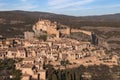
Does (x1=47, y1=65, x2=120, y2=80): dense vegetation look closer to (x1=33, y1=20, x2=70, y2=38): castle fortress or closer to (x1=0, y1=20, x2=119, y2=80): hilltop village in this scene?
(x1=0, y1=20, x2=119, y2=80): hilltop village

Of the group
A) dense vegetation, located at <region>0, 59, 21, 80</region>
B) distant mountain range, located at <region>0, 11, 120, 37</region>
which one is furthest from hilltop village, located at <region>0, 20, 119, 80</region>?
distant mountain range, located at <region>0, 11, 120, 37</region>

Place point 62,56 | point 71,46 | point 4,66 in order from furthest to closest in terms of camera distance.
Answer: point 71,46 < point 62,56 < point 4,66

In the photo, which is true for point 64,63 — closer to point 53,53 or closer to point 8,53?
point 53,53

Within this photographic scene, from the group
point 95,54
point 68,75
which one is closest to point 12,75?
point 68,75

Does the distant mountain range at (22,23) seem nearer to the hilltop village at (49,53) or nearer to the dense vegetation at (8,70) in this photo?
the hilltop village at (49,53)

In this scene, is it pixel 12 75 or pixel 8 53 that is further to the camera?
pixel 8 53

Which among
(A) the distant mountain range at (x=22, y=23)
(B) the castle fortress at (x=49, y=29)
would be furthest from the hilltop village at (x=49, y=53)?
(A) the distant mountain range at (x=22, y=23)

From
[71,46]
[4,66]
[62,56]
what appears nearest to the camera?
[4,66]
